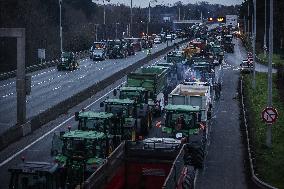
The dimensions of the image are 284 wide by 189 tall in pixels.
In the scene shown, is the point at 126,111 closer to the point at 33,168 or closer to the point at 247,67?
the point at 33,168

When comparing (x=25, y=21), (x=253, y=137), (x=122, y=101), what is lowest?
(x=253, y=137)

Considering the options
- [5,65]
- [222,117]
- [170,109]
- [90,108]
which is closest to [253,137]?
[170,109]

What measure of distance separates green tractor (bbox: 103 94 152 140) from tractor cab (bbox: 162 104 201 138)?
1.89 meters

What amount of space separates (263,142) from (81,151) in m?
12.2

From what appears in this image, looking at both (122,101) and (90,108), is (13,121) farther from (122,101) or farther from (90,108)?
(122,101)

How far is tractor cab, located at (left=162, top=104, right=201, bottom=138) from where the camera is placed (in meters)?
23.6

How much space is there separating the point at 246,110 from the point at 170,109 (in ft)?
45.7

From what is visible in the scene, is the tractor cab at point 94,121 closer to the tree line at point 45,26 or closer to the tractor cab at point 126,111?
the tractor cab at point 126,111

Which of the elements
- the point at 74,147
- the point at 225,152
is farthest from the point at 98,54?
the point at 74,147

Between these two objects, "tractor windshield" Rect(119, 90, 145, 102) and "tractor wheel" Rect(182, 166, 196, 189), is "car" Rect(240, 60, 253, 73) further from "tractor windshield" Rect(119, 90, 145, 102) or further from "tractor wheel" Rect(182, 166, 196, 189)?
"tractor wheel" Rect(182, 166, 196, 189)

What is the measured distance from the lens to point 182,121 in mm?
23641

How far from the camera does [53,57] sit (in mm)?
83625

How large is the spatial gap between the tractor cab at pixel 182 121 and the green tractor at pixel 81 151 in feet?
16.9

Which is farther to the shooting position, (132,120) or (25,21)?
(25,21)
